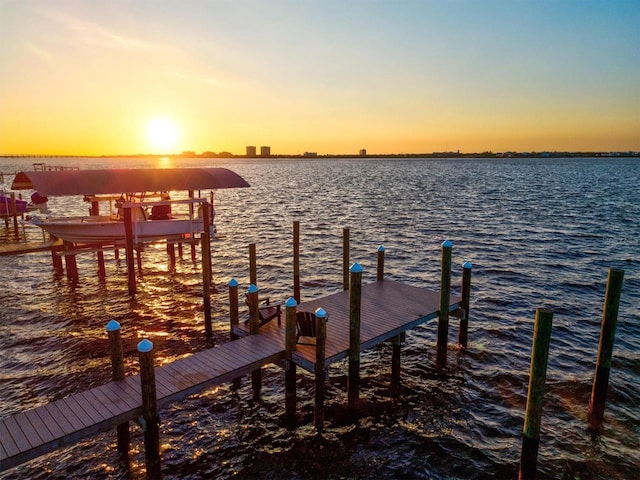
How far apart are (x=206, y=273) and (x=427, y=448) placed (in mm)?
8957

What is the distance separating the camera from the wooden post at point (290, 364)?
392 inches

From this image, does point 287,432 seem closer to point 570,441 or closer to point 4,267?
point 570,441

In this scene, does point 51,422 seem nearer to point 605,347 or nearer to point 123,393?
point 123,393

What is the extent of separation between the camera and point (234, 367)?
9.62 metres

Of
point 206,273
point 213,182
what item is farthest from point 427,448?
point 213,182

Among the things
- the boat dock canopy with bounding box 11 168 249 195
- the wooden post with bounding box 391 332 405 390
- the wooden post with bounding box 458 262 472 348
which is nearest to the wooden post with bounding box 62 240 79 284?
the boat dock canopy with bounding box 11 168 249 195

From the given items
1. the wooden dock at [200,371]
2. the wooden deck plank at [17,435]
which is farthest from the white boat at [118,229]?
the wooden deck plank at [17,435]

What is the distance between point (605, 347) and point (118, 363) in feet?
35.6

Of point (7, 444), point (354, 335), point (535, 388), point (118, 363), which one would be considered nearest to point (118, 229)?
point (118, 363)

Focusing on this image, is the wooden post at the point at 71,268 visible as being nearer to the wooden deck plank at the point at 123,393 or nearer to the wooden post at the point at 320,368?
the wooden deck plank at the point at 123,393

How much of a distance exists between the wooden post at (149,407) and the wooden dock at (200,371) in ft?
0.75

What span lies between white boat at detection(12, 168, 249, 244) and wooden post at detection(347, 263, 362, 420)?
8611 millimetres

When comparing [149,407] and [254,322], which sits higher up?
[254,322]

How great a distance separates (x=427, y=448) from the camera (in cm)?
986
